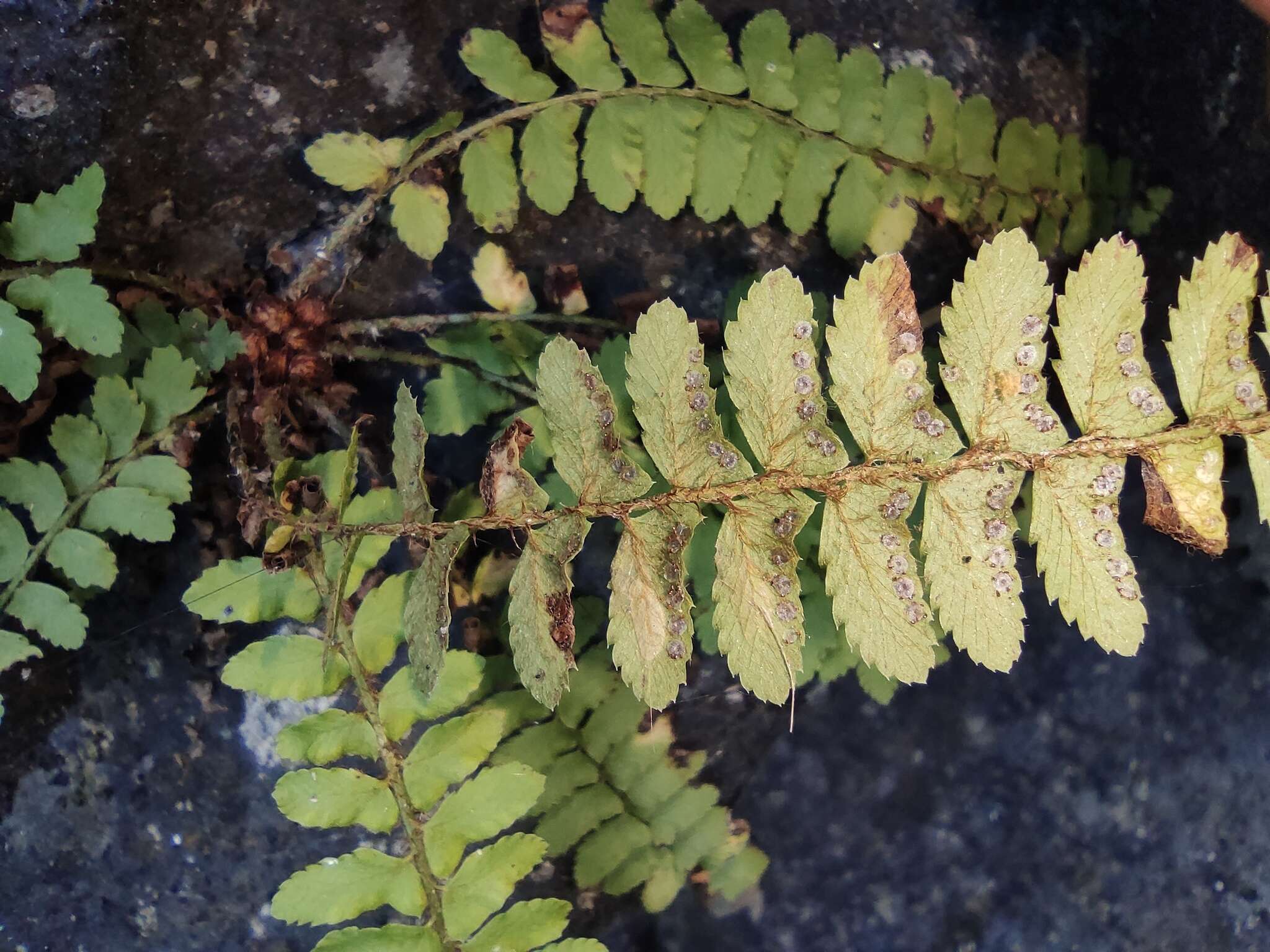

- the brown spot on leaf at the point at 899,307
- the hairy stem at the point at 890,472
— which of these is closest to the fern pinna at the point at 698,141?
the brown spot on leaf at the point at 899,307

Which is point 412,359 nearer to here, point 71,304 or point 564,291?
point 564,291

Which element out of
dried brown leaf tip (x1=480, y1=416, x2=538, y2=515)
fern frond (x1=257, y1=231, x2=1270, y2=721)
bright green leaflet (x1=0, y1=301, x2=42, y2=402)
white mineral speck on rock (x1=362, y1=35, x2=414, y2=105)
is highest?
fern frond (x1=257, y1=231, x2=1270, y2=721)

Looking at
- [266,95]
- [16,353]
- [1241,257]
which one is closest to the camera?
[1241,257]

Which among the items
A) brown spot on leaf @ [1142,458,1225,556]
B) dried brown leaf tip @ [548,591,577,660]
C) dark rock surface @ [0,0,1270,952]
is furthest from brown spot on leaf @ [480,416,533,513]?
brown spot on leaf @ [1142,458,1225,556]

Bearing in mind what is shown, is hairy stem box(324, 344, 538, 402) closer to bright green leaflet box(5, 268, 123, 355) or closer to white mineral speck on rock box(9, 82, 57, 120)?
bright green leaflet box(5, 268, 123, 355)

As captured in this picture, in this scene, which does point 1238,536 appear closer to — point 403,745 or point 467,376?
point 467,376

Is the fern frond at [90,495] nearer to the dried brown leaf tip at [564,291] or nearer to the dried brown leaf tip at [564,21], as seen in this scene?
the dried brown leaf tip at [564,291]

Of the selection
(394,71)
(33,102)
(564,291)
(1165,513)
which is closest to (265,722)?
(564,291)
